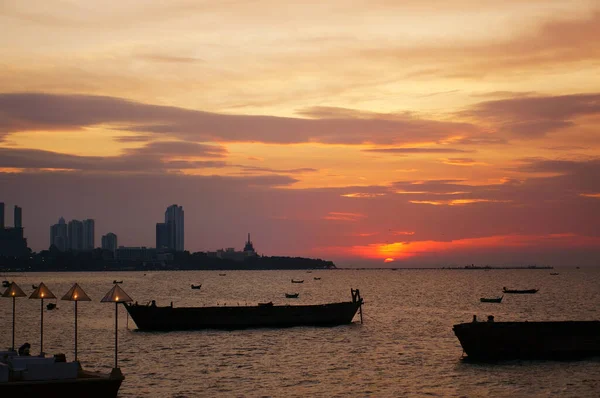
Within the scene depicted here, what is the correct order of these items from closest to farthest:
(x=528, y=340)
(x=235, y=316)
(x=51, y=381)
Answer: (x=51, y=381) < (x=528, y=340) < (x=235, y=316)

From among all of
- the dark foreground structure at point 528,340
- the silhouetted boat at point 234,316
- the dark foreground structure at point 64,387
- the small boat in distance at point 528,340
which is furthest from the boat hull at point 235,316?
the dark foreground structure at point 64,387

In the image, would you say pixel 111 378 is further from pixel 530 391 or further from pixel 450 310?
pixel 450 310

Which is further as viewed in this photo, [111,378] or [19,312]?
[19,312]

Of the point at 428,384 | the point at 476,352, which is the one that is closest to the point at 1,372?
the point at 428,384

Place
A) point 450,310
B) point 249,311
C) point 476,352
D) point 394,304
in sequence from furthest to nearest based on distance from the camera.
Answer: point 394,304
point 450,310
point 249,311
point 476,352

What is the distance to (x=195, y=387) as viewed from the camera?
46.7m

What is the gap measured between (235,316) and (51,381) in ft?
182

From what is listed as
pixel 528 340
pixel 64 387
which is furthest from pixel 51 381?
pixel 528 340

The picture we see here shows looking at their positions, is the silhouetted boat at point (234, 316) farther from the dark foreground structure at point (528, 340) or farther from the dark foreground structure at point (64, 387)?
the dark foreground structure at point (64, 387)

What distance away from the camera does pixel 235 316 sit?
286ft

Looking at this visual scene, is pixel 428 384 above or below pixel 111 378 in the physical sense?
below

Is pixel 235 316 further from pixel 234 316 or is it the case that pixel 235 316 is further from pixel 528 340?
pixel 528 340

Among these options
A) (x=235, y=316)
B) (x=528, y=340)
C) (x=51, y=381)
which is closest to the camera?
(x=51, y=381)

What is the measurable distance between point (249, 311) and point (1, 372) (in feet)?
187
